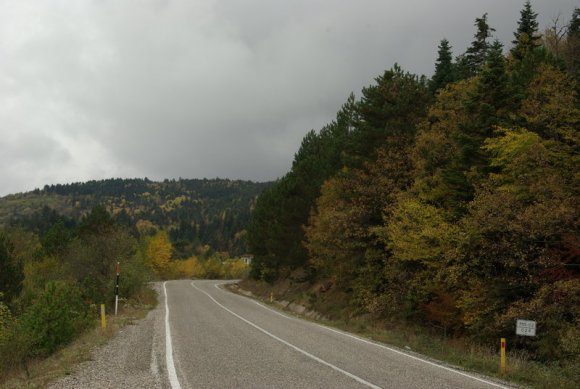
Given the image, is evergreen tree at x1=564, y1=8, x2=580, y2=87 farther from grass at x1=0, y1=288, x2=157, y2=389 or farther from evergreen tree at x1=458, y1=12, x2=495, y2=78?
grass at x1=0, y1=288, x2=157, y2=389

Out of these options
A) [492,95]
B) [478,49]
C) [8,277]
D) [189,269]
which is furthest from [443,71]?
[189,269]

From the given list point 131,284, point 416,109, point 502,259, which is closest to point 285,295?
point 131,284

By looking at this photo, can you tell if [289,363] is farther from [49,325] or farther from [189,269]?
[189,269]

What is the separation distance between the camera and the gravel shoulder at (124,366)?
879 cm

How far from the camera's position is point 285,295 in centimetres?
4350

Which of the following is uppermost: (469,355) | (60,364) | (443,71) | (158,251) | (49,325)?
(443,71)

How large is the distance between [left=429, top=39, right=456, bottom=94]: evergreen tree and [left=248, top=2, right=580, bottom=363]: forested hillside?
722 centimetres

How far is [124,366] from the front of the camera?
1049cm

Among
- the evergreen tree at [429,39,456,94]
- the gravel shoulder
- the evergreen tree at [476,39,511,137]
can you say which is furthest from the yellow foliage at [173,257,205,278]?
the gravel shoulder

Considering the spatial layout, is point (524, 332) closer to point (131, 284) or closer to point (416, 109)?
point (416, 109)

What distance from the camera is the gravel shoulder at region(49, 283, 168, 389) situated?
8.79 m

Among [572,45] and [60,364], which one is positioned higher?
[572,45]

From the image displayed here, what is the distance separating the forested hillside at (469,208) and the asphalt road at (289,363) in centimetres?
481

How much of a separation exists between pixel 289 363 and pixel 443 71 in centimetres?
3756
